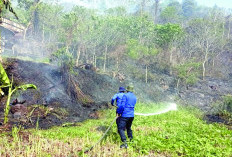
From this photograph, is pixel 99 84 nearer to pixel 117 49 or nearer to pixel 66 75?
pixel 66 75

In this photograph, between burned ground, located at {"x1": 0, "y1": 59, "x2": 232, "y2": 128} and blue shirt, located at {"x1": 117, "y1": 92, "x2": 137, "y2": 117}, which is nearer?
blue shirt, located at {"x1": 117, "y1": 92, "x2": 137, "y2": 117}

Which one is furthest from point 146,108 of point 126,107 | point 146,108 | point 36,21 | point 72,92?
point 36,21

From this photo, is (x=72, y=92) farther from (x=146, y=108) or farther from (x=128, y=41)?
(x=128, y=41)

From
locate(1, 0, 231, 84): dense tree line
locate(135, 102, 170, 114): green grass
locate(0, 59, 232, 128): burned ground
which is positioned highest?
locate(1, 0, 231, 84): dense tree line

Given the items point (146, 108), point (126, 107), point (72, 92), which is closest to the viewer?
point (126, 107)

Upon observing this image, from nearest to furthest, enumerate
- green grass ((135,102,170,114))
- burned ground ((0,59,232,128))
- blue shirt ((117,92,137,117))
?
blue shirt ((117,92,137,117)) → burned ground ((0,59,232,128)) → green grass ((135,102,170,114))

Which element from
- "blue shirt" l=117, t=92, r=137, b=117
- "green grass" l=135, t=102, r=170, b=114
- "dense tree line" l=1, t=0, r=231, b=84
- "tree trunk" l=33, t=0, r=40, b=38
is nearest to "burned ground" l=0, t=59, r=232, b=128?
"dense tree line" l=1, t=0, r=231, b=84

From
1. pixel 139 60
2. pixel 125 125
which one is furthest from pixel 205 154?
pixel 139 60

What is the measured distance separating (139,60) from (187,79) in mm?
7572

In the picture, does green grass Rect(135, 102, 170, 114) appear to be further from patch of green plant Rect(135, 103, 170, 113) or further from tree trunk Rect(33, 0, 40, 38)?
tree trunk Rect(33, 0, 40, 38)

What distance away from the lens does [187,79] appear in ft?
88.1

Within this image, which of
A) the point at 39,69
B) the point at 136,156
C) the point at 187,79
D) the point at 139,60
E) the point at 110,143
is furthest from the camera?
the point at 139,60

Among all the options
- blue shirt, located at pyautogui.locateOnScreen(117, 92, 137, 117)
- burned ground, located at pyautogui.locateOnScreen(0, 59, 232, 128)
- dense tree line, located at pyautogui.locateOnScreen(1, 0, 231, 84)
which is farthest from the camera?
dense tree line, located at pyautogui.locateOnScreen(1, 0, 231, 84)

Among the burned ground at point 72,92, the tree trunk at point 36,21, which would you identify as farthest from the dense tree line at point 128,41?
the burned ground at point 72,92
